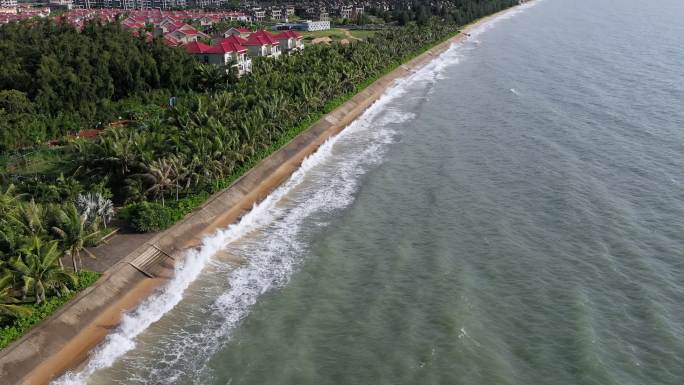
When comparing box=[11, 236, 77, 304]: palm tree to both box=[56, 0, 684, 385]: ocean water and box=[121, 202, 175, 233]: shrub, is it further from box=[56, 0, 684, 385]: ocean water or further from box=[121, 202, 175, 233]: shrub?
box=[121, 202, 175, 233]: shrub

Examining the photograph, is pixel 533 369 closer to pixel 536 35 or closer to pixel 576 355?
pixel 576 355

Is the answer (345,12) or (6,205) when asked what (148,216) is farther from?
(345,12)

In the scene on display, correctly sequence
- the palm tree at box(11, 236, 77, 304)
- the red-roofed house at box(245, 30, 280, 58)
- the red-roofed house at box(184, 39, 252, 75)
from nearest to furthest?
1. the palm tree at box(11, 236, 77, 304)
2. the red-roofed house at box(184, 39, 252, 75)
3. the red-roofed house at box(245, 30, 280, 58)

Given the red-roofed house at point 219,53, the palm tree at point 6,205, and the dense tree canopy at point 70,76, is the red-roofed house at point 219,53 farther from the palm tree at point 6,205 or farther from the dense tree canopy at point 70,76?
the palm tree at point 6,205

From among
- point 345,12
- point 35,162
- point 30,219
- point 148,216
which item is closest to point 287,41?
point 35,162

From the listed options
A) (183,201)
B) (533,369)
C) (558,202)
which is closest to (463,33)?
(558,202)

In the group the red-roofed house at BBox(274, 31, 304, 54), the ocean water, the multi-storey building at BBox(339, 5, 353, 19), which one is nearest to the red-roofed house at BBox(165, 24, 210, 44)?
the red-roofed house at BBox(274, 31, 304, 54)
